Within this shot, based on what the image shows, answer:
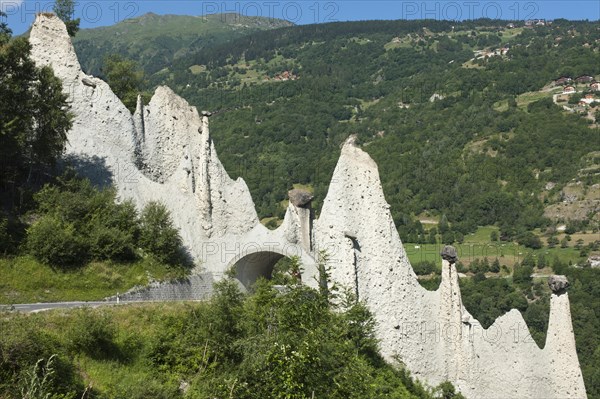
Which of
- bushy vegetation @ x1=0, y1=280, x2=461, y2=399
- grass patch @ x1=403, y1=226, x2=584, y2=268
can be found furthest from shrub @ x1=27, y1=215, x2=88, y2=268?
grass patch @ x1=403, y1=226, x2=584, y2=268

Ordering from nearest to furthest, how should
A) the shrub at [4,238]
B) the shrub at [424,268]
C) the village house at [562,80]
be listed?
the shrub at [4,238] → the shrub at [424,268] → the village house at [562,80]

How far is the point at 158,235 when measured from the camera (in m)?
32.8

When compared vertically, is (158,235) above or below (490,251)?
above

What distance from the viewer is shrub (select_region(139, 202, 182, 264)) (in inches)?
1281

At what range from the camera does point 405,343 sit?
91.7 ft

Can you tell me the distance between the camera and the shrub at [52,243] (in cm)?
2941

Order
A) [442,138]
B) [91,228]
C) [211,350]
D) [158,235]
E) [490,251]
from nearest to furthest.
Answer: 1. [211,350]
2. [91,228]
3. [158,235]
4. [490,251]
5. [442,138]

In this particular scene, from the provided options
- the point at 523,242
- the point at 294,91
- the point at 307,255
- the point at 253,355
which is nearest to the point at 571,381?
the point at 307,255

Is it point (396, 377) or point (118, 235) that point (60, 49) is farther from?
point (396, 377)

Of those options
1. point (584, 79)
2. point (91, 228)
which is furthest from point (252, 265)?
point (584, 79)

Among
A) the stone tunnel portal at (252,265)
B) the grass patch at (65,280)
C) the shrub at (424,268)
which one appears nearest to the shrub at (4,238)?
the grass patch at (65,280)

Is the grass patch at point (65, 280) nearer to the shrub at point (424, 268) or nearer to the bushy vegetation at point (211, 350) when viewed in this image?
the bushy vegetation at point (211, 350)

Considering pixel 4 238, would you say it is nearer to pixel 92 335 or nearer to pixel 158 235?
pixel 158 235

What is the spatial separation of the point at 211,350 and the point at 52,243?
31.0ft
